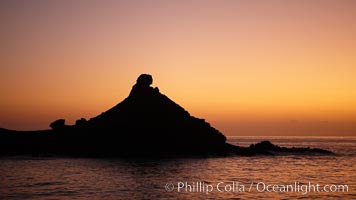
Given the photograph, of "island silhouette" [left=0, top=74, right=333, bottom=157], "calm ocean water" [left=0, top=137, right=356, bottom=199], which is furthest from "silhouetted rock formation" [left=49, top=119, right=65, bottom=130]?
"calm ocean water" [left=0, top=137, right=356, bottom=199]

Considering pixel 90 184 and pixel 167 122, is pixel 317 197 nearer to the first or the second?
pixel 90 184

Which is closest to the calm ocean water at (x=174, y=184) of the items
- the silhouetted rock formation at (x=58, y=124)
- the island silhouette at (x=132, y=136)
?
the island silhouette at (x=132, y=136)

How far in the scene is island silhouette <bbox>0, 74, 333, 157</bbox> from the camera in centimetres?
10950

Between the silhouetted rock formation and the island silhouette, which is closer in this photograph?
the island silhouette

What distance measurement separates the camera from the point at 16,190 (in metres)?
46.4

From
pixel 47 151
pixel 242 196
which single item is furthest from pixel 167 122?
pixel 242 196

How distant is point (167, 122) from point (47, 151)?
112ft

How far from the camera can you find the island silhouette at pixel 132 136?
4311 inches

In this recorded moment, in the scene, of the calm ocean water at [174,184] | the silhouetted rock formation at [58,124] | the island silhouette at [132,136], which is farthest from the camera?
the silhouetted rock formation at [58,124]

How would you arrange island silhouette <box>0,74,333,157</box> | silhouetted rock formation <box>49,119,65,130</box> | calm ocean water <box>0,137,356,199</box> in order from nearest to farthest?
1. calm ocean water <box>0,137,356,199</box>
2. island silhouette <box>0,74,333,157</box>
3. silhouetted rock formation <box>49,119,65,130</box>

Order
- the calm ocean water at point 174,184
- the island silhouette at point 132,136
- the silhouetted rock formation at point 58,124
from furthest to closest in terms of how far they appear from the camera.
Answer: the silhouetted rock formation at point 58,124
the island silhouette at point 132,136
the calm ocean water at point 174,184

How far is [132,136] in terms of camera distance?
109562mm

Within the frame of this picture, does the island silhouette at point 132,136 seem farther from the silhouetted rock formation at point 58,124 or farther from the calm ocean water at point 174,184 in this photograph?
the calm ocean water at point 174,184

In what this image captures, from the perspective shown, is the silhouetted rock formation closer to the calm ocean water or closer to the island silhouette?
the island silhouette
